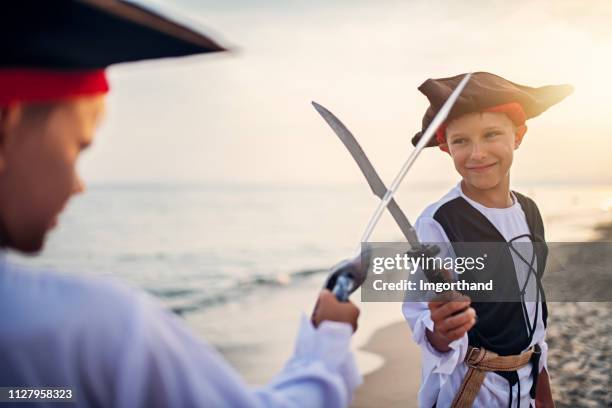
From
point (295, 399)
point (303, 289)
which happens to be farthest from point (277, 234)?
point (295, 399)

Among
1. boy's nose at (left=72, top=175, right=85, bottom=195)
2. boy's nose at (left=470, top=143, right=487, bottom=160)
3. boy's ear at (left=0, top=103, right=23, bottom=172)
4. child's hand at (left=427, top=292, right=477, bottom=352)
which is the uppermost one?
boy's nose at (left=470, top=143, right=487, bottom=160)

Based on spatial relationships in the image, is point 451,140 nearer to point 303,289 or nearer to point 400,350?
point 400,350

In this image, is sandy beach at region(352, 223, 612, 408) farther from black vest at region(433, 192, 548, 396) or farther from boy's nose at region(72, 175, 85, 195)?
boy's nose at region(72, 175, 85, 195)

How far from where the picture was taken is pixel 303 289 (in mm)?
10133

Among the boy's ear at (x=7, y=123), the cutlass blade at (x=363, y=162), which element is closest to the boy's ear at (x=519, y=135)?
the cutlass blade at (x=363, y=162)

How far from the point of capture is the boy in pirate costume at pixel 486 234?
207 centimetres

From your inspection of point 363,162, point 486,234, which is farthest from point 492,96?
point 363,162

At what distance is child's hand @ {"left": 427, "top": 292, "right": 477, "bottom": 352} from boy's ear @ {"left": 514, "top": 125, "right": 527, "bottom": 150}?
0.76 meters

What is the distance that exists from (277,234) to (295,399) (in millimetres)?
16493

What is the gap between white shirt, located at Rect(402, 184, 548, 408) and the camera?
203 cm

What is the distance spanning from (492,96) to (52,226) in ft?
5.17

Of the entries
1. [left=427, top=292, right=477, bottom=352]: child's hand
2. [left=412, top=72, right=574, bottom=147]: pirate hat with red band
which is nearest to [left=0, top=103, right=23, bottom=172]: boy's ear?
[left=427, top=292, right=477, bottom=352]: child's hand

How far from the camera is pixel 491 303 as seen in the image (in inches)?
83.7

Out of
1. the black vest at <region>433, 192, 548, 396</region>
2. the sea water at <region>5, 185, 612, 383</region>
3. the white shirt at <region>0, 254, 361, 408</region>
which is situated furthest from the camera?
the sea water at <region>5, 185, 612, 383</region>
